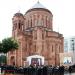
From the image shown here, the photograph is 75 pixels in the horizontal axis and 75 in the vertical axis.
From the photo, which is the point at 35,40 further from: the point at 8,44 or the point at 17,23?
the point at 8,44

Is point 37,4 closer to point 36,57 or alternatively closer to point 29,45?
point 29,45

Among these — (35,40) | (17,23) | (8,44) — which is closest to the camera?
(8,44)

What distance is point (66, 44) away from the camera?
14325cm

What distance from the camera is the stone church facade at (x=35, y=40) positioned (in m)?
64.0

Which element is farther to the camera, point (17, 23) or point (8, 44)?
point (17, 23)

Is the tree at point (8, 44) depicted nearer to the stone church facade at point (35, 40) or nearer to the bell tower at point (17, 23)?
the stone church facade at point (35, 40)

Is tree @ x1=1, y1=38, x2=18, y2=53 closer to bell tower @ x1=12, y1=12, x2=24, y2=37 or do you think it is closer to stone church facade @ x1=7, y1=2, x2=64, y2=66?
stone church facade @ x1=7, y1=2, x2=64, y2=66

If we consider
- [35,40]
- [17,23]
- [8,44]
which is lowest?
[8,44]

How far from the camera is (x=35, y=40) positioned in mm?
65062

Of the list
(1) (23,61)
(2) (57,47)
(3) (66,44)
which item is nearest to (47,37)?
(2) (57,47)

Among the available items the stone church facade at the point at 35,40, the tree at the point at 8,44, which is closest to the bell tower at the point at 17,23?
the stone church facade at the point at 35,40

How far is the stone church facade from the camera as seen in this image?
64.0 m

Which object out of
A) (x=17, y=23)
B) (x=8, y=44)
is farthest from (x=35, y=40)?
(x=8, y=44)

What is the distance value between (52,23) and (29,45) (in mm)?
10892
